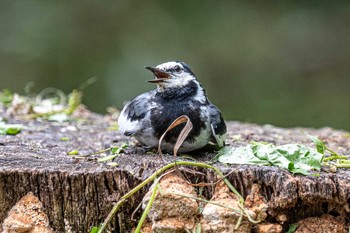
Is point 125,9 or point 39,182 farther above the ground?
point 125,9

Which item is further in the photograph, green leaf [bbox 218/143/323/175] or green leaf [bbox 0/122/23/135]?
green leaf [bbox 0/122/23/135]

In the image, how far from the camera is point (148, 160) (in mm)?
2617

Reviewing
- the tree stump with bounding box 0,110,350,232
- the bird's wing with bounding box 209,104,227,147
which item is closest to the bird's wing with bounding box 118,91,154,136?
the tree stump with bounding box 0,110,350,232

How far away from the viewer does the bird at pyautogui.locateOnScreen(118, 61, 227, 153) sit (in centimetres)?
282

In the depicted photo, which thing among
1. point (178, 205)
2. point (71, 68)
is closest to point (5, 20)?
point (71, 68)

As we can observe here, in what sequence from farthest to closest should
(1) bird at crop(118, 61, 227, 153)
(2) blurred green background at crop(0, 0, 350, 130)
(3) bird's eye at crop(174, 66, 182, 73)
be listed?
(2) blurred green background at crop(0, 0, 350, 130) < (3) bird's eye at crop(174, 66, 182, 73) < (1) bird at crop(118, 61, 227, 153)

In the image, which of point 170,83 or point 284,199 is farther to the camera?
point 170,83

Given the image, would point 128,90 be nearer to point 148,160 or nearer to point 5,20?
point 5,20

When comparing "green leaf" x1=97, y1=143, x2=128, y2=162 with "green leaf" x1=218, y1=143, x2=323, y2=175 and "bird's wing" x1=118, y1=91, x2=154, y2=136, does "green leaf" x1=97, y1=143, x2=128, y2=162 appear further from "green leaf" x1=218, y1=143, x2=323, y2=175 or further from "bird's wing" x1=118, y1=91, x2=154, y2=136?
"green leaf" x1=218, y1=143, x2=323, y2=175

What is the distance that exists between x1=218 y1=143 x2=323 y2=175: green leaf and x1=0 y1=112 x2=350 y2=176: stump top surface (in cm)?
10

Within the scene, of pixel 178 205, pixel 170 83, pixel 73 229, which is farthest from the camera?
pixel 170 83

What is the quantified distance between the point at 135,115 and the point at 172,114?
0.17 meters

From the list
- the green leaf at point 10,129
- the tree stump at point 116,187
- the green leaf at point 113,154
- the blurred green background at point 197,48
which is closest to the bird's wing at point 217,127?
the tree stump at point 116,187

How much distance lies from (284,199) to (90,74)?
634 cm
